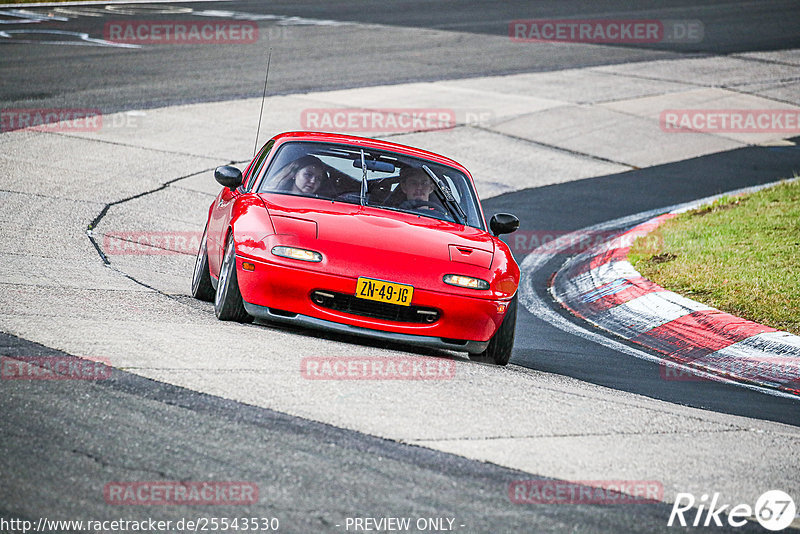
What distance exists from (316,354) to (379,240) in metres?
1.08

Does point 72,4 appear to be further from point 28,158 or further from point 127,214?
point 127,214

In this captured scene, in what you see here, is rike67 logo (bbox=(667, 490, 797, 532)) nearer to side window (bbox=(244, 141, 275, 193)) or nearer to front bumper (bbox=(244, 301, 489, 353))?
front bumper (bbox=(244, 301, 489, 353))

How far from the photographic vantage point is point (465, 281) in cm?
709

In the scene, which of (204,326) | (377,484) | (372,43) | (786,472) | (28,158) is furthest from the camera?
(372,43)

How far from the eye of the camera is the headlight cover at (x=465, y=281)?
7043 millimetres

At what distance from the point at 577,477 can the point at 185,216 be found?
28.1 ft

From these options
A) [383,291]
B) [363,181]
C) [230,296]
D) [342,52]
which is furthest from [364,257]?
[342,52]

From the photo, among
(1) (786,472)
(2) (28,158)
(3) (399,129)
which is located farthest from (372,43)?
(1) (786,472)

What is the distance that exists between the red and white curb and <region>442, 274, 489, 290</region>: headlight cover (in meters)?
1.70

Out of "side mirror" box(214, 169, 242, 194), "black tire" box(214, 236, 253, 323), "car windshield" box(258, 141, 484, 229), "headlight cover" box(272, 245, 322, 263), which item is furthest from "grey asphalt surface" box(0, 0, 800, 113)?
"headlight cover" box(272, 245, 322, 263)

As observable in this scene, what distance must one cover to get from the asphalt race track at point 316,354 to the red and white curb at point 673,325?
43 cm

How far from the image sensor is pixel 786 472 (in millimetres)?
5277

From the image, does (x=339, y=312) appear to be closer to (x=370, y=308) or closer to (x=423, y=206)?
(x=370, y=308)

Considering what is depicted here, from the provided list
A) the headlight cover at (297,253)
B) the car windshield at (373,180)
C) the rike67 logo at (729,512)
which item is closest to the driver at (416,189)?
Result: the car windshield at (373,180)
